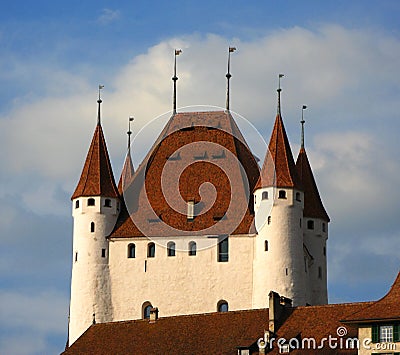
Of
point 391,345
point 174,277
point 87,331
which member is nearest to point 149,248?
point 174,277

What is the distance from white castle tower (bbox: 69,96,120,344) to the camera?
10219 centimetres

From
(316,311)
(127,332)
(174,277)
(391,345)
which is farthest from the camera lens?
(174,277)

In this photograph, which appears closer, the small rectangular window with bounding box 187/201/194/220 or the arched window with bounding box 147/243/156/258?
the arched window with bounding box 147/243/156/258

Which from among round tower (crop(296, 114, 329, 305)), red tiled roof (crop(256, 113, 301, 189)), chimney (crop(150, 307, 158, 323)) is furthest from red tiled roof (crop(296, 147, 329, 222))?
chimney (crop(150, 307, 158, 323))

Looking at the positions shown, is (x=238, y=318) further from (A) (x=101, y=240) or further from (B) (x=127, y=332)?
(A) (x=101, y=240)

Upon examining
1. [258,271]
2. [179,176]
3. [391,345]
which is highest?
[179,176]

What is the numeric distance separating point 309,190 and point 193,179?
801cm

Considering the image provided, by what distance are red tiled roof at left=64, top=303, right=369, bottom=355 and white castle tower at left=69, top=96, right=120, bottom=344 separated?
19.9 ft

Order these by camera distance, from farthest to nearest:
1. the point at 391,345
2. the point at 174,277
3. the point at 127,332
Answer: the point at 174,277, the point at 127,332, the point at 391,345

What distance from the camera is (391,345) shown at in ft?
250

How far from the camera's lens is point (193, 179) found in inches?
4158

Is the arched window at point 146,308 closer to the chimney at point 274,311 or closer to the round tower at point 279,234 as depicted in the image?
the round tower at point 279,234

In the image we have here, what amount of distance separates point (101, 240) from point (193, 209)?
6411 mm

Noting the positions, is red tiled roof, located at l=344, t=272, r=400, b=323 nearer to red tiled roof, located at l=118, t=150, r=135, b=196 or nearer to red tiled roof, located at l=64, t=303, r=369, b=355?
red tiled roof, located at l=64, t=303, r=369, b=355
